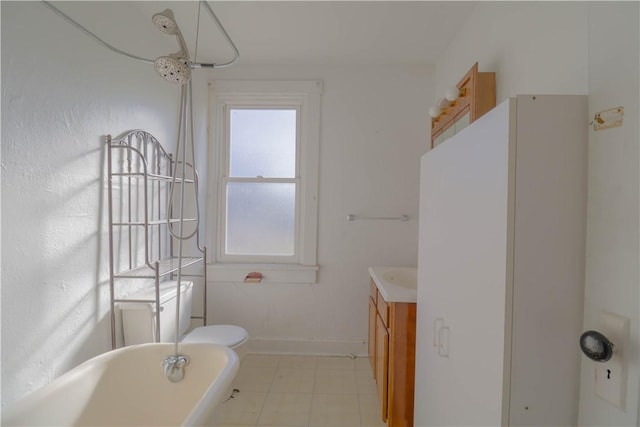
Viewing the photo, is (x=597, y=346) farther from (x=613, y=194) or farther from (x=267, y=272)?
(x=267, y=272)

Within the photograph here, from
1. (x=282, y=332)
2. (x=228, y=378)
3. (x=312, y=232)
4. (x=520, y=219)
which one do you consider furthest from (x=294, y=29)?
(x=282, y=332)

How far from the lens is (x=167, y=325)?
175 cm

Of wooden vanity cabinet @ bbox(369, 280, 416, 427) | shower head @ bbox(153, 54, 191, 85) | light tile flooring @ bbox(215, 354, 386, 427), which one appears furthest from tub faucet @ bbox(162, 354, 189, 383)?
shower head @ bbox(153, 54, 191, 85)

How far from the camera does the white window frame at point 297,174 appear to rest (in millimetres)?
2428

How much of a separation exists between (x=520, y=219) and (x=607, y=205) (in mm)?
183

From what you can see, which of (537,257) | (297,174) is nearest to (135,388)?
(537,257)

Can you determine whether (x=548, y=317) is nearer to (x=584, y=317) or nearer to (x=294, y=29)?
(x=584, y=317)

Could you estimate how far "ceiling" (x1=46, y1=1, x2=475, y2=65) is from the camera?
5.43 feet

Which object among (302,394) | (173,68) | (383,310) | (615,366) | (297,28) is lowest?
(302,394)

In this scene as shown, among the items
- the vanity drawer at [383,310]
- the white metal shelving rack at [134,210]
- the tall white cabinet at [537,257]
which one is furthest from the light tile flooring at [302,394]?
the tall white cabinet at [537,257]

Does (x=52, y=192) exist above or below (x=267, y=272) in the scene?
above

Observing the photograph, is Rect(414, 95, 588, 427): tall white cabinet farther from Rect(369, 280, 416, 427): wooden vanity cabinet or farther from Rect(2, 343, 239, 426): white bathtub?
Rect(2, 343, 239, 426): white bathtub

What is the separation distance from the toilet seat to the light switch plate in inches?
63.9

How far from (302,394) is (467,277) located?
159 cm
